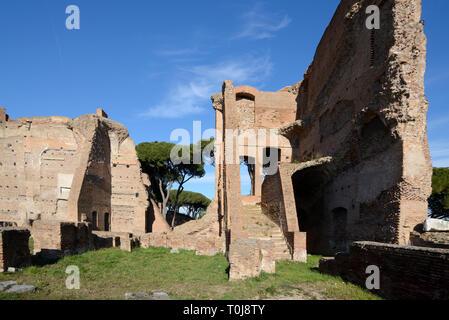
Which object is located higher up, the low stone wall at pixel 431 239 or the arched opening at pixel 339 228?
the low stone wall at pixel 431 239

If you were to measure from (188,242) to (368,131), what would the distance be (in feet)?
30.0

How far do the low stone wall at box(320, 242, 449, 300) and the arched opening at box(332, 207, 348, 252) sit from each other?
6.13m

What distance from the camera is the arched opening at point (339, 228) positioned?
12.6 metres

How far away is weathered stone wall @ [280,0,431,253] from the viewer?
29.2ft

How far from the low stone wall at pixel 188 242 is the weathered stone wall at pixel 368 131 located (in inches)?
221

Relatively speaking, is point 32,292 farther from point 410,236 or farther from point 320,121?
point 320,121

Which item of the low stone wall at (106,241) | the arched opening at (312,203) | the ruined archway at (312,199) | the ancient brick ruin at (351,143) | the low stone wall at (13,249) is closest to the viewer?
the low stone wall at (13,249)

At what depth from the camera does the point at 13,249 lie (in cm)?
691

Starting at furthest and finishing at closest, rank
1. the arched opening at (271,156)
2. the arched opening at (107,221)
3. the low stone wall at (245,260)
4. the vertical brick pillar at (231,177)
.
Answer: the arched opening at (271,156) < the arched opening at (107,221) < the vertical brick pillar at (231,177) < the low stone wall at (245,260)

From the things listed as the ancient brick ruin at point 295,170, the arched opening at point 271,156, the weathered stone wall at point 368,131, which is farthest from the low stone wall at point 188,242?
the arched opening at point 271,156
